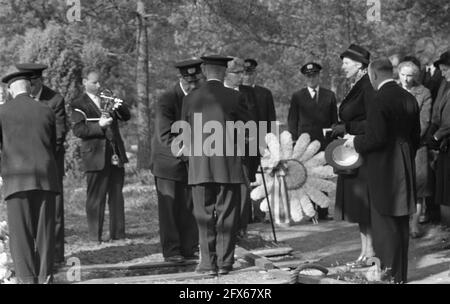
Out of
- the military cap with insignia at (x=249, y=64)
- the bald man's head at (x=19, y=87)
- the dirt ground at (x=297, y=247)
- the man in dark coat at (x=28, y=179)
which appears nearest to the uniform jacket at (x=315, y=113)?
the military cap with insignia at (x=249, y=64)

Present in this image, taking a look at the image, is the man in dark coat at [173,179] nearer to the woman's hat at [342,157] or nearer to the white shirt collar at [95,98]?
the woman's hat at [342,157]

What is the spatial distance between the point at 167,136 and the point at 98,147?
1897 mm

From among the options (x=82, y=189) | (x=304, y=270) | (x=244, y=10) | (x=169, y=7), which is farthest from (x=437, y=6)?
(x=304, y=270)

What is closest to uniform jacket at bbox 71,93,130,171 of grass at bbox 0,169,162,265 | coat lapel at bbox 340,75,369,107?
grass at bbox 0,169,162,265

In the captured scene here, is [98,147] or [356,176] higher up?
[98,147]

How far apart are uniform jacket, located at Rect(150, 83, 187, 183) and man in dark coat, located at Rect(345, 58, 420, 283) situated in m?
2.14

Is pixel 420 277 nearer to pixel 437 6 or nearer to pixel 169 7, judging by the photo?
pixel 437 6

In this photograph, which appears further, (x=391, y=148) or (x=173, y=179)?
(x=173, y=179)

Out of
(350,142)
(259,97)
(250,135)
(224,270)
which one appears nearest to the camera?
(350,142)

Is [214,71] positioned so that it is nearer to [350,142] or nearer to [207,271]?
[350,142]

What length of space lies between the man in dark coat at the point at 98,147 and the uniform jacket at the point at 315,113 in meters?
2.66

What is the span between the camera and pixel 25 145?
27.8ft

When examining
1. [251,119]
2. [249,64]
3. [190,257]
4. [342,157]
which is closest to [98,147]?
[190,257]

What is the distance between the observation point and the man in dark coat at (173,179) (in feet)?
32.4
